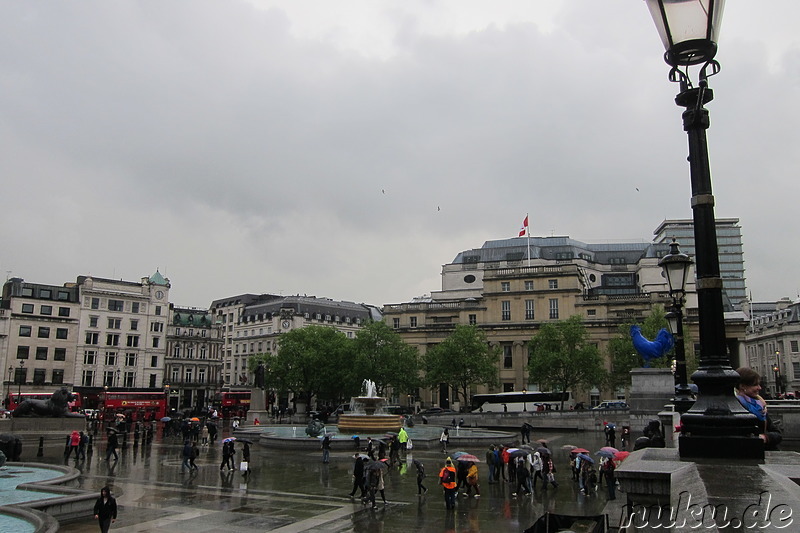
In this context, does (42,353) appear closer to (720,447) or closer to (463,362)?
(463,362)

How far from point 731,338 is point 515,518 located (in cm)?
7424

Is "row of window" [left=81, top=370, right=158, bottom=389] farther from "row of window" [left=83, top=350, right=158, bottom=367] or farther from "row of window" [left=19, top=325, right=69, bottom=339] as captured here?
"row of window" [left=19, top=325, right=69, bottom=339]

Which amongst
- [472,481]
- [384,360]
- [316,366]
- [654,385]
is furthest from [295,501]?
[316,366]

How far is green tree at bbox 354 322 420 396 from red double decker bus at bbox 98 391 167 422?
22.0m

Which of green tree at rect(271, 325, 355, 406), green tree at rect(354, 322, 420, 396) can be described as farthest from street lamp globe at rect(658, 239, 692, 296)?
green tree at rect(271, 325, 355, 406)

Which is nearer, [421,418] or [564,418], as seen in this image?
[564,418]

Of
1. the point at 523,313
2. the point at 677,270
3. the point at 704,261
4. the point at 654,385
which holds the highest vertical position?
the point at 523,313

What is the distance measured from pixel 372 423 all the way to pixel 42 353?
188 feet

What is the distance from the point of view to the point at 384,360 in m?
72.1

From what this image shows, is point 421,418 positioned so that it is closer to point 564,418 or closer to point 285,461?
point 564,418

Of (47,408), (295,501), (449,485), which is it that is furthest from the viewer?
(47,408)

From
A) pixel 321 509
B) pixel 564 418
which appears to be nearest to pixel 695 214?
pixel 321 509

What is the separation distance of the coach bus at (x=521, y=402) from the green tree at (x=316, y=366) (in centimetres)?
1591

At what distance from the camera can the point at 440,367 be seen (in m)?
72.5
